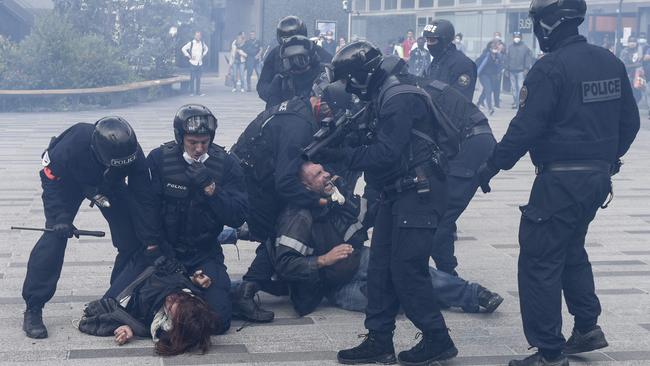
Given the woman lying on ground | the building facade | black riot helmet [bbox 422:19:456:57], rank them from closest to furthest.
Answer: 1. the woman lying on ground
2. black riot helmet [bbox 422:19:456:57]
3. the building facade

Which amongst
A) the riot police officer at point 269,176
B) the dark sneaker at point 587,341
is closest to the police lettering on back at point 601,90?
the dark sneaker at point 587,341

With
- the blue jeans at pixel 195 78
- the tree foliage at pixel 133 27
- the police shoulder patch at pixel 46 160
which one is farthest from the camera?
the blue jeans at pixel 195 78

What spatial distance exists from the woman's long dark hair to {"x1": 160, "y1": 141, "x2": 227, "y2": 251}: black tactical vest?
597mm

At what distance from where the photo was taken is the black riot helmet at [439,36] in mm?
9406

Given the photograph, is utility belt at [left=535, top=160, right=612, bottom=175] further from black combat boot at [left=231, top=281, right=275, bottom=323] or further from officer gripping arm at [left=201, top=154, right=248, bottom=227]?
black combat boot at [left=231, top=281, right=275, bottom=323]

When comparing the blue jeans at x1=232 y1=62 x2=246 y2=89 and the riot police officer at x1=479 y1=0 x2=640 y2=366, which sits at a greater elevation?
the riot police officer at x1=479 y1=0 x2=640 y2=366

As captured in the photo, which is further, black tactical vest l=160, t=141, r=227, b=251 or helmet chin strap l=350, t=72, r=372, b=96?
black tactical vest l=160, t=141, r=227, b=251

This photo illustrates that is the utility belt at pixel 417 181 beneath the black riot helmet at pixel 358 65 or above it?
beneath

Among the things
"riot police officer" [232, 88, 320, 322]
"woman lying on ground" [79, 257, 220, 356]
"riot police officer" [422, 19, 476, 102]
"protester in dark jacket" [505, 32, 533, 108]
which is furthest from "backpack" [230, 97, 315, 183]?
"protester in dark jacket" [505, 32, 533, 108]

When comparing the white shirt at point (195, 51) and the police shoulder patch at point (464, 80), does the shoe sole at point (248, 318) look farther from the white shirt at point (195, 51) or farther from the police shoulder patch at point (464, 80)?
the white shirt at point (195, 51)

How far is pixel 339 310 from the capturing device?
23.7 ft

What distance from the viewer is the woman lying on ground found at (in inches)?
243

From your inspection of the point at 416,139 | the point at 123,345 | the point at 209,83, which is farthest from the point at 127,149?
the point at 209,83

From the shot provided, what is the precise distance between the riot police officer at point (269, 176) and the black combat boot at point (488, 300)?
4.10 ft
